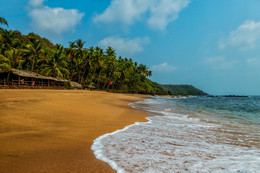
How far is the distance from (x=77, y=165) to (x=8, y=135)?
2.25 meters

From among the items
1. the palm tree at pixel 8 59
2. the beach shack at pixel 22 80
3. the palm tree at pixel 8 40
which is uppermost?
the palm tree at pixel 8 40

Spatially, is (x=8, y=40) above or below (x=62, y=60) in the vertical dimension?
above

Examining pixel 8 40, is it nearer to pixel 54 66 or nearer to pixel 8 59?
pixel 54 66

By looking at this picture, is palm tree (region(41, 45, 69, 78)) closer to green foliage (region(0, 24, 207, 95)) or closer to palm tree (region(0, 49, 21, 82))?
green foliage (region(0, 24, 207, 95))

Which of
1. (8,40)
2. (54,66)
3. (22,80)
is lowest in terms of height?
(22,80)

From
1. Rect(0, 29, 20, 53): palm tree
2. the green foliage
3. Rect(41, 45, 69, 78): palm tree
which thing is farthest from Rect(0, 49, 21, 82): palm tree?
Rect(41, 45, 69, 78): palm tree

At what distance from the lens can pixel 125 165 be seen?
8.11 feet

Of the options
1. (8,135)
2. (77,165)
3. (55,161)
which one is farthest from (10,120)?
(77,165)

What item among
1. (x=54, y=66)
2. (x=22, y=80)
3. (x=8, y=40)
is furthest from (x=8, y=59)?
(x=8, y=40)

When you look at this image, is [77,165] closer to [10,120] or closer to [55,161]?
[55,161]

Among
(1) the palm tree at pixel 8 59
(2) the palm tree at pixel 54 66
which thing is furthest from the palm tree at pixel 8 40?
(2) the palm tree at pixel 54 66

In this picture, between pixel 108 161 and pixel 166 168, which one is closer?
pixel 166 168

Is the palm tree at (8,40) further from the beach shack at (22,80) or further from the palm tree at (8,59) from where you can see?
the beach shack at (22,80)

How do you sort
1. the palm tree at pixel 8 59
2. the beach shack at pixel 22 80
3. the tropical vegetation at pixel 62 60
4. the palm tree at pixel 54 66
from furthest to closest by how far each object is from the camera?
1. the palm tree at pixel 54 66
2. the tropical vegetation at pixel 62 60
3. the beach shack at pixel 22 80
4. the palm tree at pixel 8 59
